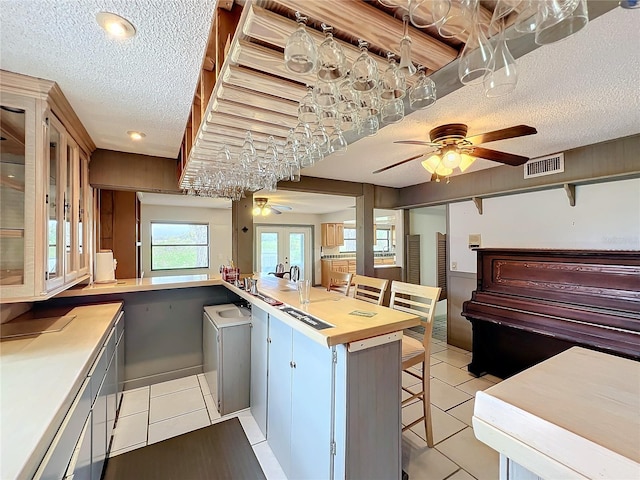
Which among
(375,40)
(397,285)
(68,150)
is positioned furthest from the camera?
(397,285)

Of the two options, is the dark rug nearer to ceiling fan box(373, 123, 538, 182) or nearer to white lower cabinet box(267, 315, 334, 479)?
white lower cabinet box(267, 315, 334, 479)

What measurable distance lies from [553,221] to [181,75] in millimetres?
3678

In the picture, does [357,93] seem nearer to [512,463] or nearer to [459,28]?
[459,28]

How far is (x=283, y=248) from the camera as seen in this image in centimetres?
827

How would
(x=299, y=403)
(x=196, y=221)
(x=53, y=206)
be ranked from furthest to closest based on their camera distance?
(x=196, y=221)
(x=53, y=206)
(x=299, y=403)

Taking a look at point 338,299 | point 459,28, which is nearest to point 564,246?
point 338,299

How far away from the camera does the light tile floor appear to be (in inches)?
72.8

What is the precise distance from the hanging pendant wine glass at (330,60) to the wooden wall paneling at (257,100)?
14.6 inches

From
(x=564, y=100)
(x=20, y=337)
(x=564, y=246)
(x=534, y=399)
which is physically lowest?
(x=20, y=337)

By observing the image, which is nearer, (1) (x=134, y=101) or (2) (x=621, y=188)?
(1) (x=134, y=101)

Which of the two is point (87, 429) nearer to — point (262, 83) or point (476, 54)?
point (262, 83)

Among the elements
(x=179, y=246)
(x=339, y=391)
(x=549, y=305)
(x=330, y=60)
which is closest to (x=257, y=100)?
(x=330, y=60)

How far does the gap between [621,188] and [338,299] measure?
2.83 metres

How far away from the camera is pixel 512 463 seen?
2.27ft
